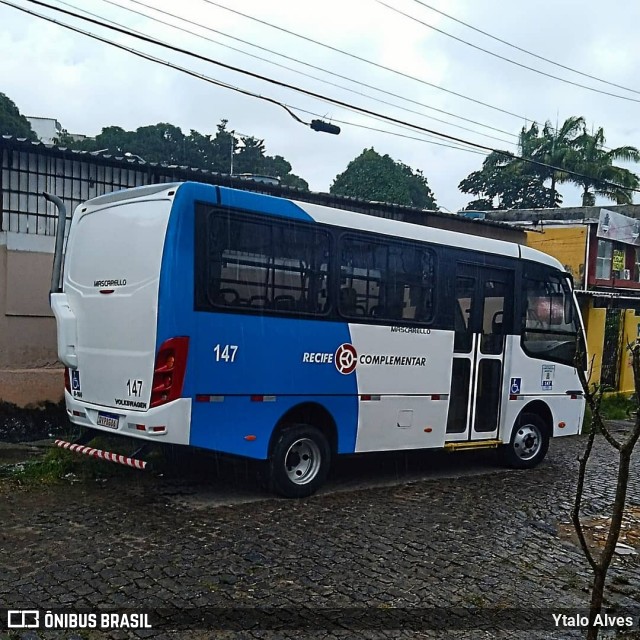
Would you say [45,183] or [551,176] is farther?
[551,176]

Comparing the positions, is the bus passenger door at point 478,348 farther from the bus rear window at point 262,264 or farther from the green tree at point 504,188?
the green tree at point 504,188

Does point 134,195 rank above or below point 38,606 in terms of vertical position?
above

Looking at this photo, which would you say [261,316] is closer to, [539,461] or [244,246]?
[244,246]

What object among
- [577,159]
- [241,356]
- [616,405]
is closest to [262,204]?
[241,356]

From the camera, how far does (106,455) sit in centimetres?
682

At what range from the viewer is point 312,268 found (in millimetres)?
7285

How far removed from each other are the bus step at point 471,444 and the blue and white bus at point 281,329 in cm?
2

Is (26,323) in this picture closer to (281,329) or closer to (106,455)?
(106,455)

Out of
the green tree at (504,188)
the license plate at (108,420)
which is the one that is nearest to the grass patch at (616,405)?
the license plate at (108,420)

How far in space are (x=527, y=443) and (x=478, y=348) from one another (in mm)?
1728

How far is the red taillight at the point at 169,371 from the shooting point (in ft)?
20.6

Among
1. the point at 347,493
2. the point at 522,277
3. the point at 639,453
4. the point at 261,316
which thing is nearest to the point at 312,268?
the point at 261,316

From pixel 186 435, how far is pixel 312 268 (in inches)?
82.3

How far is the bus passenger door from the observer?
344 inches
